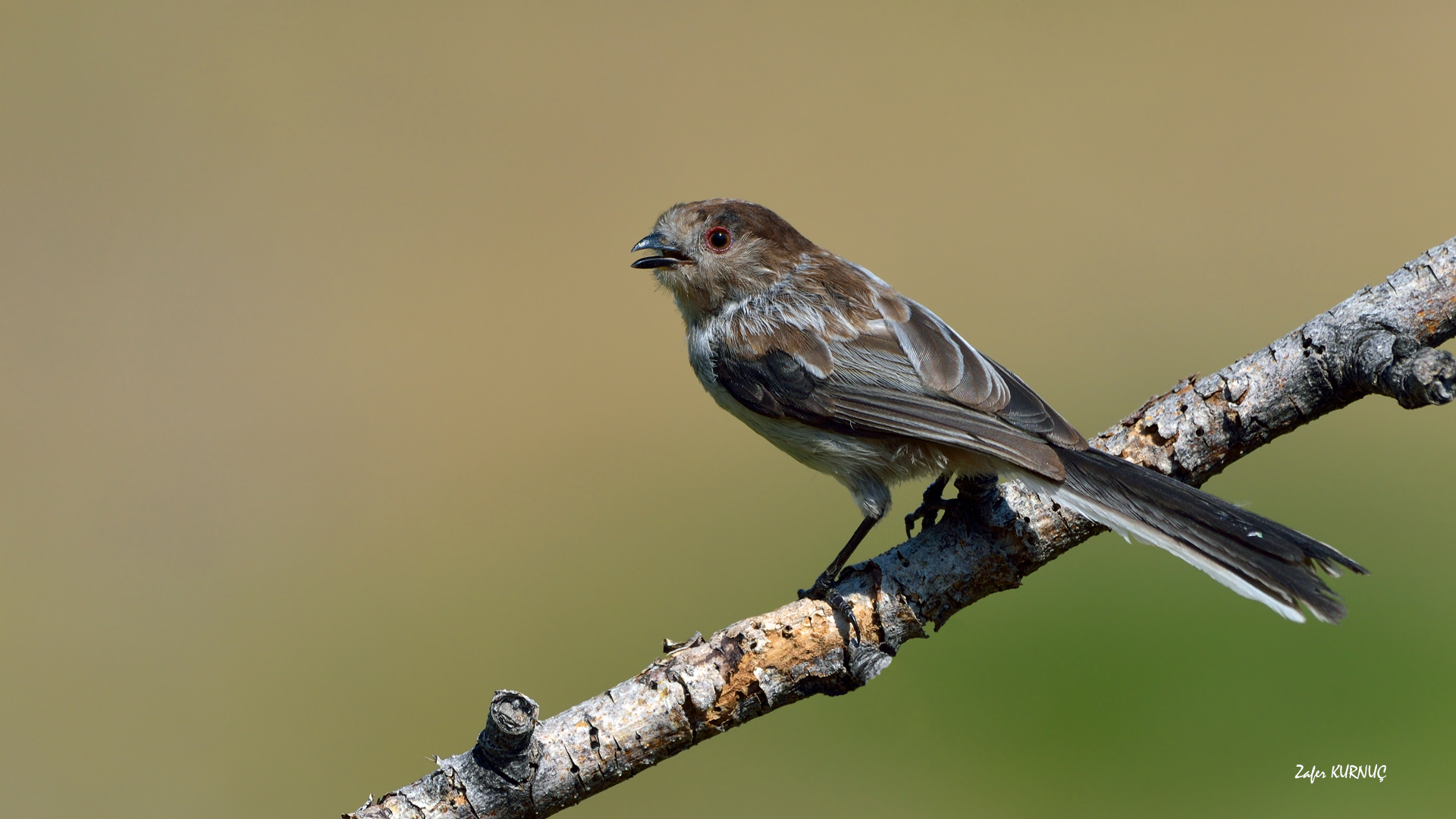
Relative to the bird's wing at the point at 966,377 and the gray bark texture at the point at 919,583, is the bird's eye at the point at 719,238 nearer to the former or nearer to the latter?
the bird's wing at the point at 966,377

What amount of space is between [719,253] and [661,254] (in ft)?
0.86

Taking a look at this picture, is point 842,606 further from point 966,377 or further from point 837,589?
point 966,377

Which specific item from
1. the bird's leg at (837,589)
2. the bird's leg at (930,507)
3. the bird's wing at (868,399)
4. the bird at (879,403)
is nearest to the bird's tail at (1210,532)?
the bird at (879,403)

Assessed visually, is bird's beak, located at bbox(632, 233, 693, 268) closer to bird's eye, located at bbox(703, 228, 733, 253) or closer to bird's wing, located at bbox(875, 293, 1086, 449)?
bird's eye, located at bbox(703, 228, 733, 253)

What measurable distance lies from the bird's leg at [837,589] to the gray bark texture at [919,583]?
31 millimetres

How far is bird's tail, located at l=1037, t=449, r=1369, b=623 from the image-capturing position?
277 centimetres

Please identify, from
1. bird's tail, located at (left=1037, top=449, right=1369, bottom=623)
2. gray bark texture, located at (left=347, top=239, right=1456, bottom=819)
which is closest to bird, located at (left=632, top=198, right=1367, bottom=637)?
bird's tail, located at (left=1037, top=449, right=1369, bottom=623)

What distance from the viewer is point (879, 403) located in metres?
3.60

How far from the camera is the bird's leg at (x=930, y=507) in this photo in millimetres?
3309

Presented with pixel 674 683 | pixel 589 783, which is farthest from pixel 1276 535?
pixel 589 783

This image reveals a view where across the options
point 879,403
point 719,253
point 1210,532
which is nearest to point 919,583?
point 879,403

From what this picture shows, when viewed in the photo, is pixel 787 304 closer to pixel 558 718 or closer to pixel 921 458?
pixel 921 458

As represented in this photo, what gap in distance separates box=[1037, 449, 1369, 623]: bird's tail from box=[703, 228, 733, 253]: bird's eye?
188 centimetres

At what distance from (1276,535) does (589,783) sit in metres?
1.98
